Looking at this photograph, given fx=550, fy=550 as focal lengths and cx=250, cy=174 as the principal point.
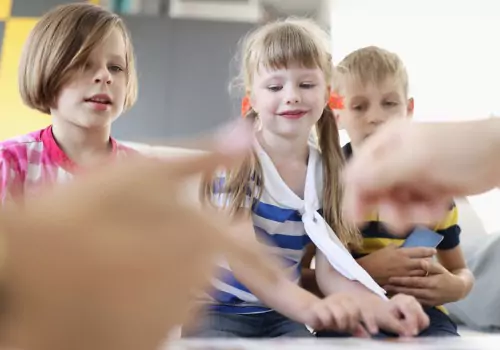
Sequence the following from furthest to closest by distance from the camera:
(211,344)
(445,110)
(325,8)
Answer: (325,8)
(445,110)
(211,344)

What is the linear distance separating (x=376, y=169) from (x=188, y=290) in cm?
25

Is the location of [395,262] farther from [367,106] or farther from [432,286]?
[367,106]

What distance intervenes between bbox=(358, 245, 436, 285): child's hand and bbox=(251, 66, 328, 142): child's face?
0.77 ft

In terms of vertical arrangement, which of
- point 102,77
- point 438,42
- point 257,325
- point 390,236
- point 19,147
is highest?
point 438,42

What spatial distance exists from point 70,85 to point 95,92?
5 cm

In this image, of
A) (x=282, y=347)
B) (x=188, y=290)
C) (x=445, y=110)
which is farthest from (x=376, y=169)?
(x=445, y=110)

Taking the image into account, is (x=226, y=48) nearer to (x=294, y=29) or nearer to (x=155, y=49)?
(x=155, y=49)

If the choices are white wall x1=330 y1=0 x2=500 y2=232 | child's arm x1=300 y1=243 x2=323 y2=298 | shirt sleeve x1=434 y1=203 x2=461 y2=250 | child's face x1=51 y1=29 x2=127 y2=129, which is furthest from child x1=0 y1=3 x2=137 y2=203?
white wall x1=330 y1=0 x2=500 y2=232

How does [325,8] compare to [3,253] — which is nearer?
[3,253]

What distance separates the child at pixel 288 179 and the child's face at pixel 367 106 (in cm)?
7

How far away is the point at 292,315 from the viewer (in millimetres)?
723

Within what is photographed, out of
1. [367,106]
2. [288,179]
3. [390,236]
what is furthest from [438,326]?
[367,106]

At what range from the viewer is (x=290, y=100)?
2.88 feet

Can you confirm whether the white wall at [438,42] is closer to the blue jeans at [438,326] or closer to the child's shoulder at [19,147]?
the blue jeans at [438,326]
